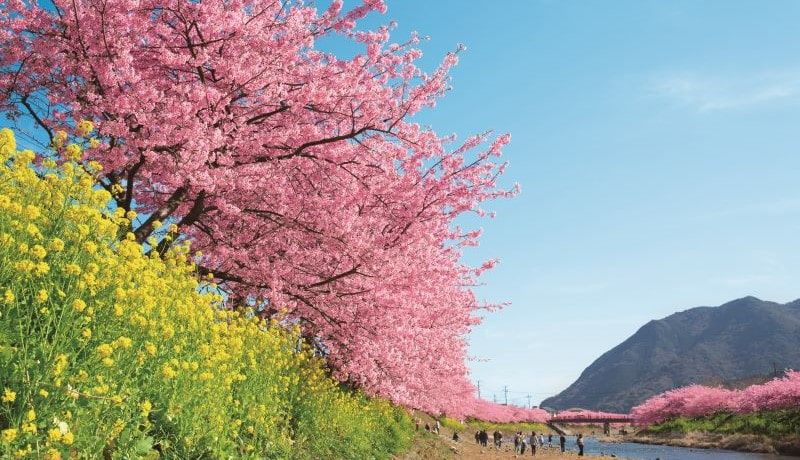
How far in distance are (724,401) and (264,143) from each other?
69948 millimetres

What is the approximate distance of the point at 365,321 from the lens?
13.3m

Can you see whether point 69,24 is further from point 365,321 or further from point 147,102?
point 365,321

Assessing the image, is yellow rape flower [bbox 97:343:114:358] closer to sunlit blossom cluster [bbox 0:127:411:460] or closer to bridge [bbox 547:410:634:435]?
sunlit blossom cluster [bbox 0:127:411:460]

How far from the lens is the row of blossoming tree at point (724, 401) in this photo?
164 ft

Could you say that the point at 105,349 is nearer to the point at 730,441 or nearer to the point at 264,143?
the point at 264,143

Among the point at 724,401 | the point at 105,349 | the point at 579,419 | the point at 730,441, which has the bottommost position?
the point at 730,441

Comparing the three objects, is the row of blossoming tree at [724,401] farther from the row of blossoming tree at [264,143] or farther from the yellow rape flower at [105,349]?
the yellow rape flower at [105,349]

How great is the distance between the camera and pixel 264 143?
977 cm

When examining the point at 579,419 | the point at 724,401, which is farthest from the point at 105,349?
the point at 579,419

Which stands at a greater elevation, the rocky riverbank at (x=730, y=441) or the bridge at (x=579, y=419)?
the bridge at (x=579, y=419)

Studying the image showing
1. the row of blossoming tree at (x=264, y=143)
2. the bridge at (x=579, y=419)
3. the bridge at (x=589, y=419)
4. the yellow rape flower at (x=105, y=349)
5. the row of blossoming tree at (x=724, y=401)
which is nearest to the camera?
the yellow rape flower at (x=105, y=349)

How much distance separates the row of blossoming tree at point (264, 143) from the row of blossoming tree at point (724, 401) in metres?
49.3

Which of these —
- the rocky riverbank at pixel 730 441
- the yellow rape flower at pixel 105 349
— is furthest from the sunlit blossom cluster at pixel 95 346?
the rocky riverbank at pixel 730 441

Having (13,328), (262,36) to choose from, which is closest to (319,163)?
(262,36)
